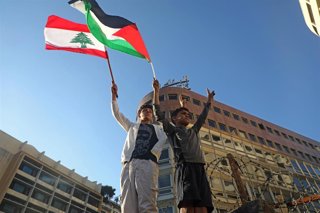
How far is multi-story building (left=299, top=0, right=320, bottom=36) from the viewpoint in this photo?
7501mm

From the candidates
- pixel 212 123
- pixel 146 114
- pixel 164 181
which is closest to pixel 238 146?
pixel 212 123

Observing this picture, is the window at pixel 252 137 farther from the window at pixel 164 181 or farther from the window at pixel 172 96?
the window at pixel 164 181

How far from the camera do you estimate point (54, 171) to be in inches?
1316

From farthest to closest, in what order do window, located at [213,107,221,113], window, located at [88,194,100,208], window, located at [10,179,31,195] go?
window, located at [88,194,100,208] → window, located at [213,107,221,113] → window, located at [10,179,31,195]

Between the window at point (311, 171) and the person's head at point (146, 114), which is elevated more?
the window at point (311, 171)

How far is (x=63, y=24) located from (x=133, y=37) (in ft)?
6.42

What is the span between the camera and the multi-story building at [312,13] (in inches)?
295

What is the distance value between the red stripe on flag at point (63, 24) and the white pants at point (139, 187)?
14.0 feet

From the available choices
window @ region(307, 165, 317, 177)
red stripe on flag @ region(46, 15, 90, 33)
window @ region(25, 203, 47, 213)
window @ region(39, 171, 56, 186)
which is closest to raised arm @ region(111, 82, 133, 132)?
red stripe on flag @ region(46, 15, 90, 33)

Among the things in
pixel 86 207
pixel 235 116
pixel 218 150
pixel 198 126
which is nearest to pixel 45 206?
pixel 86 207

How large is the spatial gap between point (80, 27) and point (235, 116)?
30237 mm

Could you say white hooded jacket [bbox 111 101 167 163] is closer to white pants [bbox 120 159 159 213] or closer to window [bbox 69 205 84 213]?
white pants [bbox 120 159 159 213]

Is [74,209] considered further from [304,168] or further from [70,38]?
[70,38]

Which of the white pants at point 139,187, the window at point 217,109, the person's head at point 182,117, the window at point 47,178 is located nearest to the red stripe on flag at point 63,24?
the person's head at point 182,117
